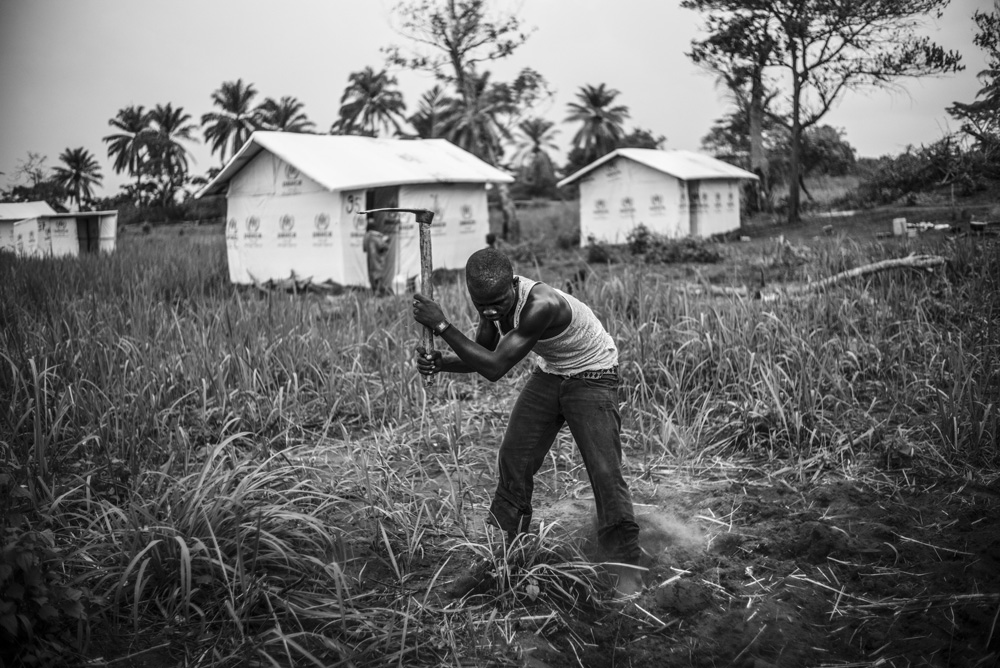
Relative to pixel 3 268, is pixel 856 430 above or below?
below

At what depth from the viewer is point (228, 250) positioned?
15.1 metres

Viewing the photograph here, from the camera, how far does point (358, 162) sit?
46.0 feet

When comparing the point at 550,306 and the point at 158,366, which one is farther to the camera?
the point at 158,366

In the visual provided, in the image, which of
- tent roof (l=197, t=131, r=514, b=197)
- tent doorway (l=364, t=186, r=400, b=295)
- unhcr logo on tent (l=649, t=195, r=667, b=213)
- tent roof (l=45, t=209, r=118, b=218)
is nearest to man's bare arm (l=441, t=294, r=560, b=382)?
tent doorway (l=364, t=186, r=400, b=295)

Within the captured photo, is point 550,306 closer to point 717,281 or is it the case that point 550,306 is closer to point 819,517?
point 819,517

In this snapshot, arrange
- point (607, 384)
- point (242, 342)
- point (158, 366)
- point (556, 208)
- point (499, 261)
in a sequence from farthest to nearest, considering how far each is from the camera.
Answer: point (556, 208), point (242, 342), point (158, 366), point (607, 384), point (499, 261)

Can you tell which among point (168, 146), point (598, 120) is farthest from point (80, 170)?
point (598, 120)

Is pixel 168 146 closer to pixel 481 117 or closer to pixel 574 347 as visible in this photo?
pixel 481 117

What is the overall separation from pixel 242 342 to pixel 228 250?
34.5 feet

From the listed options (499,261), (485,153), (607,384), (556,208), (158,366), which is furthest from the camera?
(556,208)

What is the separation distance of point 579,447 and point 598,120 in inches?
1715

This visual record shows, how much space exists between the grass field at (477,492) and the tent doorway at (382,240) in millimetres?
5694

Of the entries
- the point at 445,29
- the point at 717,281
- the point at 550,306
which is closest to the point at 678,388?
the point at 550,306

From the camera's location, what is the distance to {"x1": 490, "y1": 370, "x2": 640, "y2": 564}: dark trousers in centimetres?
303
